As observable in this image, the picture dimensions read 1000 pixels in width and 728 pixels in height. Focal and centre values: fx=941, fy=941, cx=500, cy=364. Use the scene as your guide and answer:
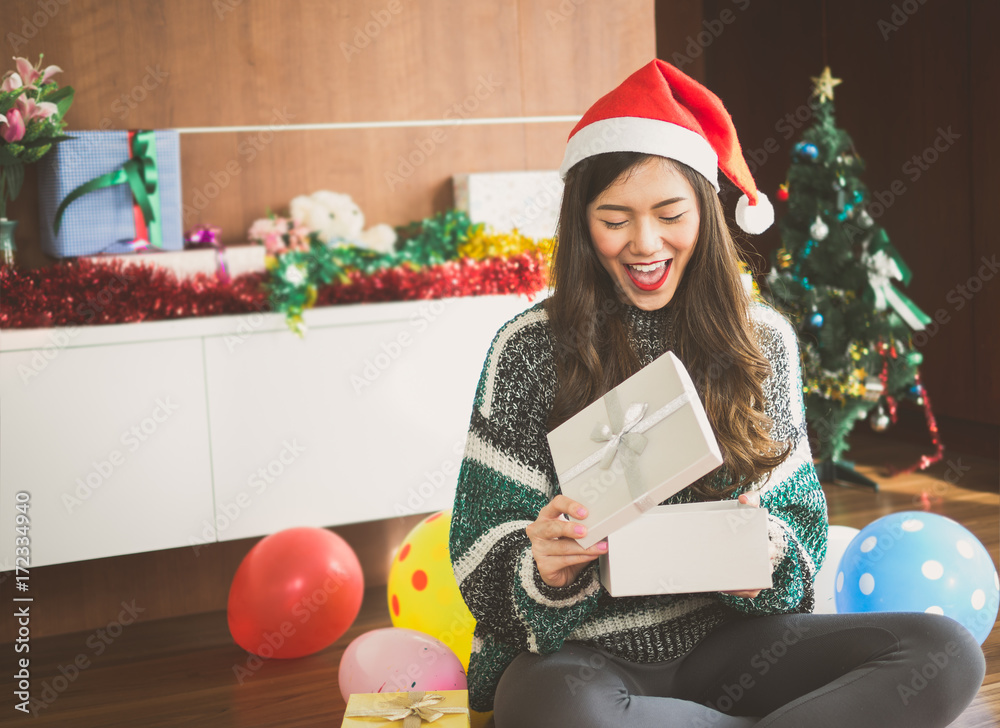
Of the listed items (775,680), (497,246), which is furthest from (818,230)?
(775,680)

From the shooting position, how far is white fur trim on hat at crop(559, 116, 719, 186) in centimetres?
152

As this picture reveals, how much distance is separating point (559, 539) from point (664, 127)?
2.27ft

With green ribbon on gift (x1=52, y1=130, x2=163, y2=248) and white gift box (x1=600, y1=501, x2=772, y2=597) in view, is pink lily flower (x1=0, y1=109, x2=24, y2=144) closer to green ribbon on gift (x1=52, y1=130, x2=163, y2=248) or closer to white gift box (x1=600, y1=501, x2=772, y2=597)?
green ribbon on gift (x1=52, y1=130, x2=163, y2=248)

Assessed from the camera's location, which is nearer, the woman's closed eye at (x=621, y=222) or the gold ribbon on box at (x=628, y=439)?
the gold ribbon on box at (x=628, y=439)

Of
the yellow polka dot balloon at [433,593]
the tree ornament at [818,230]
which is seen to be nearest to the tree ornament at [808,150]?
the tree ornament at [818,230]

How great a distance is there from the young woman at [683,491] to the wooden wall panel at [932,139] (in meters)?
3.05

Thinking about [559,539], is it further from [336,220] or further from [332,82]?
[332,82]

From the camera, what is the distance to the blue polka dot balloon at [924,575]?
1.96 meters

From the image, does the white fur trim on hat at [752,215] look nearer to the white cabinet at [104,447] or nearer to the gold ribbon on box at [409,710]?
the gold ribbon on box at [409,710]

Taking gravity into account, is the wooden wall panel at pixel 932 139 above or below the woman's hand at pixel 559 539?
above

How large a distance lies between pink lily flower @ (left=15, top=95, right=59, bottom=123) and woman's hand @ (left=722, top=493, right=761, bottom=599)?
2.09 meters

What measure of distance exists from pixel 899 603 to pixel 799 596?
1.88ft

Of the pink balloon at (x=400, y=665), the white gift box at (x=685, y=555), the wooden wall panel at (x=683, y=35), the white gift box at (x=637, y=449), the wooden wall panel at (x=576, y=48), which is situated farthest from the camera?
the wooden wall panel at (x=683, y=35)

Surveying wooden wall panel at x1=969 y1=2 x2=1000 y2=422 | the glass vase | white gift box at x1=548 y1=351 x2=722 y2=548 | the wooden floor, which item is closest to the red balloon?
the wooden floor
